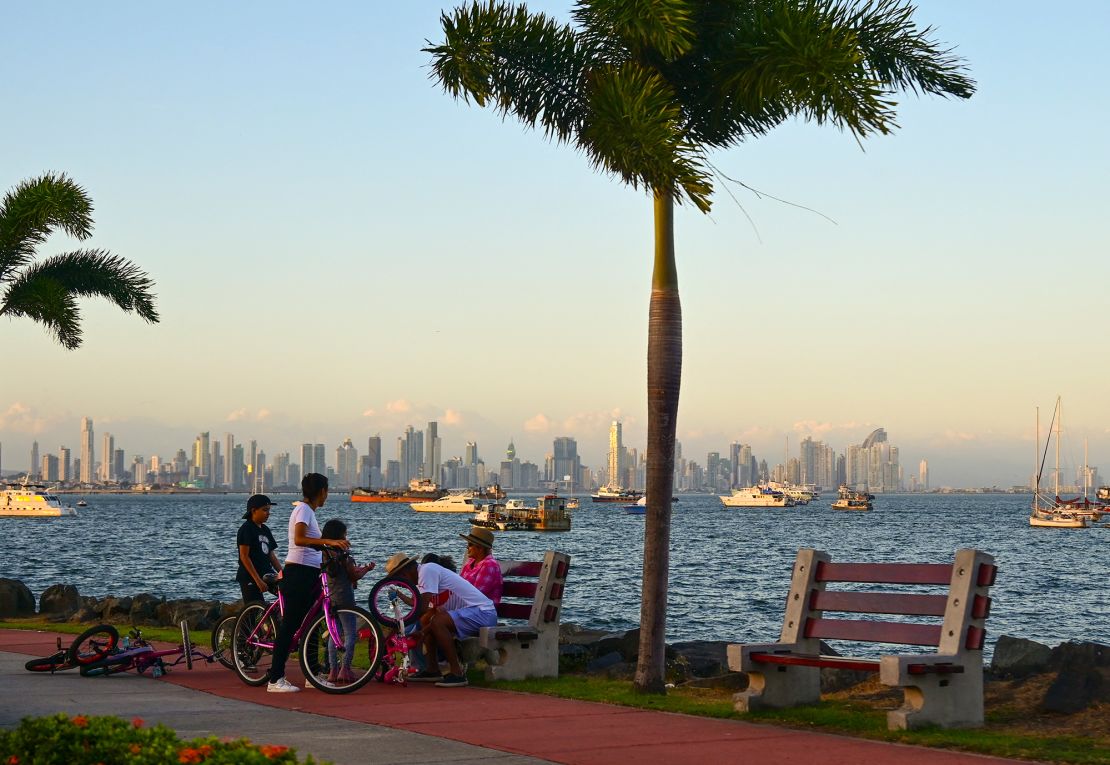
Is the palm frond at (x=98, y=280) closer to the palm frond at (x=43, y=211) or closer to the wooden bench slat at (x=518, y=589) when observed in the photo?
the palm frond at (x=43, y=211)

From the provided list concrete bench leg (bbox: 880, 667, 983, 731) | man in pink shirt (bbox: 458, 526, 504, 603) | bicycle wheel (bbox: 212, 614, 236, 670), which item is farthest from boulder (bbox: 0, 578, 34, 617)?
concrete bench leg (bbox: 880, 667, 983, 731)

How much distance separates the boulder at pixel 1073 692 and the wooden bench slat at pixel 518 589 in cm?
487

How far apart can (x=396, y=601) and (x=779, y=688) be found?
3978 mm

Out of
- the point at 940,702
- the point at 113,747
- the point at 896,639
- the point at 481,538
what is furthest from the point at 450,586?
the point at 113,747

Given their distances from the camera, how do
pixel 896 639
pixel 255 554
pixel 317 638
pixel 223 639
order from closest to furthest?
pixel 896 639 → pixel 317 638 → pixel 223 639 → pixel 255 554

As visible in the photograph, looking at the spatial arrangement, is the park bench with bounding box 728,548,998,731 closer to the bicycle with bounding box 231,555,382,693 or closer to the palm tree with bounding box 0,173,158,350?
the bicycle with bounding box 231,555,382,693

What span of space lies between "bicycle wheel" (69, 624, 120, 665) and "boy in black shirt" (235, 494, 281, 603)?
1356 millimetres

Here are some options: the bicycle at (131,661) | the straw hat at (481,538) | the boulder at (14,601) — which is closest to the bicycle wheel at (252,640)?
the bicycle at (131,661)

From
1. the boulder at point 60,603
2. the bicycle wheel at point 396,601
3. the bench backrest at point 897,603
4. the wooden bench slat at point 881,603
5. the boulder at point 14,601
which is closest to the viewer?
the bench backrest at point 897,603

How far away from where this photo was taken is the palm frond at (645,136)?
1174 cm

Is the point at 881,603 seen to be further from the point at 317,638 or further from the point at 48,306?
the point at 48,306

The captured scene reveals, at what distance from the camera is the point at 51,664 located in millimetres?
12992

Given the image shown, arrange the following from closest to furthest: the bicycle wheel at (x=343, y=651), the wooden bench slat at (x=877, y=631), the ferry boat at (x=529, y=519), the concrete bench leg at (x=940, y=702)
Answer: the concrete bench leg at (x=940, y=702), the wooden bench slat at (x=877, y=631), the bicycle wheel at (x=343, y=651), the ferry boat at (x=529, y=519)

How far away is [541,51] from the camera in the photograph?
514 inches
